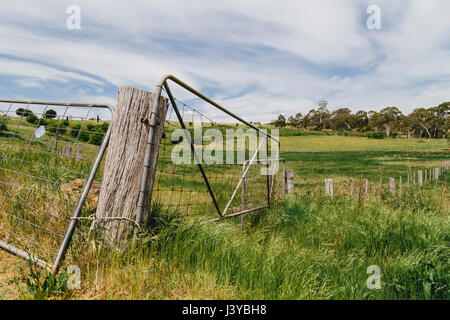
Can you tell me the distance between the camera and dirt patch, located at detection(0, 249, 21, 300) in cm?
233

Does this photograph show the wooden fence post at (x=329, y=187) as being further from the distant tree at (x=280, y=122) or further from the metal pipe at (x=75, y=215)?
the distant tree at (x=280, y=122)

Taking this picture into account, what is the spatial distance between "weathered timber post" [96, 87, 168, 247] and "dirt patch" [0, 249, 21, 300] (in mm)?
834

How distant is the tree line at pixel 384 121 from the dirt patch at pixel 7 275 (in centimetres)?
6009

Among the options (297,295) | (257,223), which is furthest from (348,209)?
(297,295)

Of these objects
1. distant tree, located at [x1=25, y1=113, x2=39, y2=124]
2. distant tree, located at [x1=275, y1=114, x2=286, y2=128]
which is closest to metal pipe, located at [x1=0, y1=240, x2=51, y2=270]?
distant tree, located at [x1=25, y1=113, x2=39, y2=124]

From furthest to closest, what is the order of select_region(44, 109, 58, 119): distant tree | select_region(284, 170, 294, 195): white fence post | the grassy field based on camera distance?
1. select_region(284, 170, 294, 195): white fence post
2. select_region(44, 109, 58, 119): distant tree
3. the grassy field

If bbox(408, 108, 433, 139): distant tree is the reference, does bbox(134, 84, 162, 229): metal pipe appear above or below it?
below

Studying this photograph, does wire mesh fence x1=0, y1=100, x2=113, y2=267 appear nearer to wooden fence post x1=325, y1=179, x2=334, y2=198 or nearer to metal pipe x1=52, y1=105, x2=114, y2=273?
metal pipe x1=52, y1=105, x2=114, y2=273

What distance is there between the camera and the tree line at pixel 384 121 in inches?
2850

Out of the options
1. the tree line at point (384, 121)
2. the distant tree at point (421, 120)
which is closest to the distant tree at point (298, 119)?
the tree line at point (384, 121)

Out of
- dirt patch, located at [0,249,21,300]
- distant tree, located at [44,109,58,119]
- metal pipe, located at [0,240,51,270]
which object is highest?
distant tree, located at [44,109,58,119]

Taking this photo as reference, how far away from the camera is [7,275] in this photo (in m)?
2.66

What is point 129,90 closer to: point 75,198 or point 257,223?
point 75,198

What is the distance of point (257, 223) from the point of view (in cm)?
517
